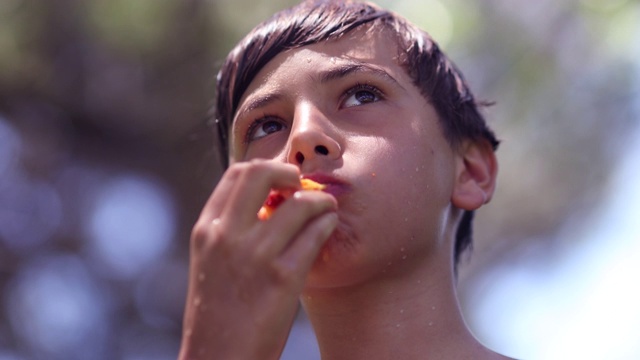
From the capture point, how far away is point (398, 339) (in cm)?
157

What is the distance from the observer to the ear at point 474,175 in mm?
1770

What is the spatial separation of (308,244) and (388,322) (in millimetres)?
430

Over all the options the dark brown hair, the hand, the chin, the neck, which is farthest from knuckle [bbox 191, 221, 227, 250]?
the dark brown hair

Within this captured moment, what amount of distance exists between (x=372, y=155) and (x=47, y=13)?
386cm

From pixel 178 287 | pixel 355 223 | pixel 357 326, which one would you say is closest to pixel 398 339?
pixel 357 326

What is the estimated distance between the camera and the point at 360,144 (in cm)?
153

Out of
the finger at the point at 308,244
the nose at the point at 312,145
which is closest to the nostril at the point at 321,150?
the nose at the point at 312,145

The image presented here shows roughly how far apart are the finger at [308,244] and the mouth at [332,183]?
0.18 metres

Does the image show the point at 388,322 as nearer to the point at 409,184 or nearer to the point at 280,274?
the point at 409,184

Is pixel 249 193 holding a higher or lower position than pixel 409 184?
higher

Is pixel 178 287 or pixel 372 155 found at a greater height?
pixel 372 155

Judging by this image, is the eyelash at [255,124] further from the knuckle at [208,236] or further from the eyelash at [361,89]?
the knuckle at [208,236]

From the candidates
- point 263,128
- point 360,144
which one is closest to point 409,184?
point 360,144

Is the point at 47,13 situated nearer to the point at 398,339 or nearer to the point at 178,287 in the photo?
the point at 178,287
